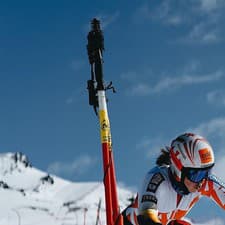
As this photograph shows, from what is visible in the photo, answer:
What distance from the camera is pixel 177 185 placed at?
8828 millimetres

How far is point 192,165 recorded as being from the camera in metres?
8.11

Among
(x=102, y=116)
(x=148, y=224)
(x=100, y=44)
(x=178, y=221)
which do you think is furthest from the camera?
(x=100, y=44)

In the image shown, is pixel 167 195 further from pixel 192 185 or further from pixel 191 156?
pixel 191 156

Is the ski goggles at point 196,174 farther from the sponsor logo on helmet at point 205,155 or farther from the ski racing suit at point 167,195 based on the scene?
the ski racing suit at point 167,195

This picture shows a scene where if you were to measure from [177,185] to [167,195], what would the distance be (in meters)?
0.22

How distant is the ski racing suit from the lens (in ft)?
28.2

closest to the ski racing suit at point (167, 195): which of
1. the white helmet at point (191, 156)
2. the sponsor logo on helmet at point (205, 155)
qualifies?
Answer: the white helmet at point (191, 156)

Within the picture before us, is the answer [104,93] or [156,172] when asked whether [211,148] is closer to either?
[156,172]

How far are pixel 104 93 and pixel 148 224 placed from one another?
10610mm

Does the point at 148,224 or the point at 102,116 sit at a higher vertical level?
the point at 102,116

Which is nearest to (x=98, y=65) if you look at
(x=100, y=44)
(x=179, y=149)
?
(x=100, y=44)

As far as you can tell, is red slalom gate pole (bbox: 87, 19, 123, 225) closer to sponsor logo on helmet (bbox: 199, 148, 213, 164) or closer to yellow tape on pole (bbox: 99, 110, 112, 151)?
yellow tape on pole (bbox: 99, 110, 112, 151)

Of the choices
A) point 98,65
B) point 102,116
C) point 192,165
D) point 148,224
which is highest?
point 98,65

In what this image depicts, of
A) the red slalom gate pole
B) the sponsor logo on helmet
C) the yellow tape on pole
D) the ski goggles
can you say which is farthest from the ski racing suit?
the yellow tape on pole
